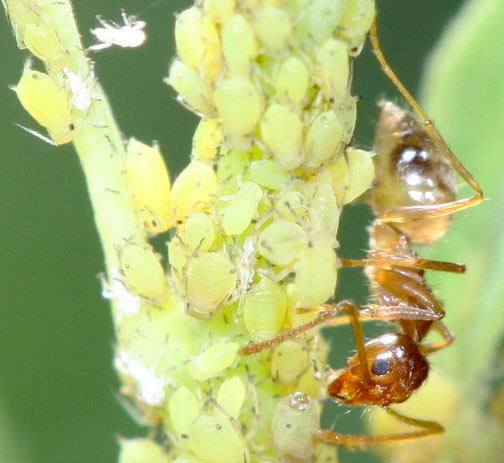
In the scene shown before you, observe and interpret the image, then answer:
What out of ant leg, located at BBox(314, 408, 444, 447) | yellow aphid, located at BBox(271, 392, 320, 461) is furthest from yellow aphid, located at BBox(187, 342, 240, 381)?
ant leg, located at BBox(314, 408, 444, 447)

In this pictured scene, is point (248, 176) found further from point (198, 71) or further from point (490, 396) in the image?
point (490, 396)

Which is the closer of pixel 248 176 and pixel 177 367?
pixel 248 176

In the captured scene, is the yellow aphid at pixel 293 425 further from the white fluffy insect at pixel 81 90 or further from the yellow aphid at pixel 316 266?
the white fluffy insect at pixel 81 90

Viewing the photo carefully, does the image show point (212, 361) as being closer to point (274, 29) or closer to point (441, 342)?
point (274, 29)

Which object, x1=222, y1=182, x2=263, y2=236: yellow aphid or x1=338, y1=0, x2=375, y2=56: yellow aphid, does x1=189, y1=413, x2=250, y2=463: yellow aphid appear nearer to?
x1=222, y1=182, x2=263, y2=236: yellow aphid

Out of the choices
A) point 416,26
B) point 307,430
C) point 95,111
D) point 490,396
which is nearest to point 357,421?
point 490,396
